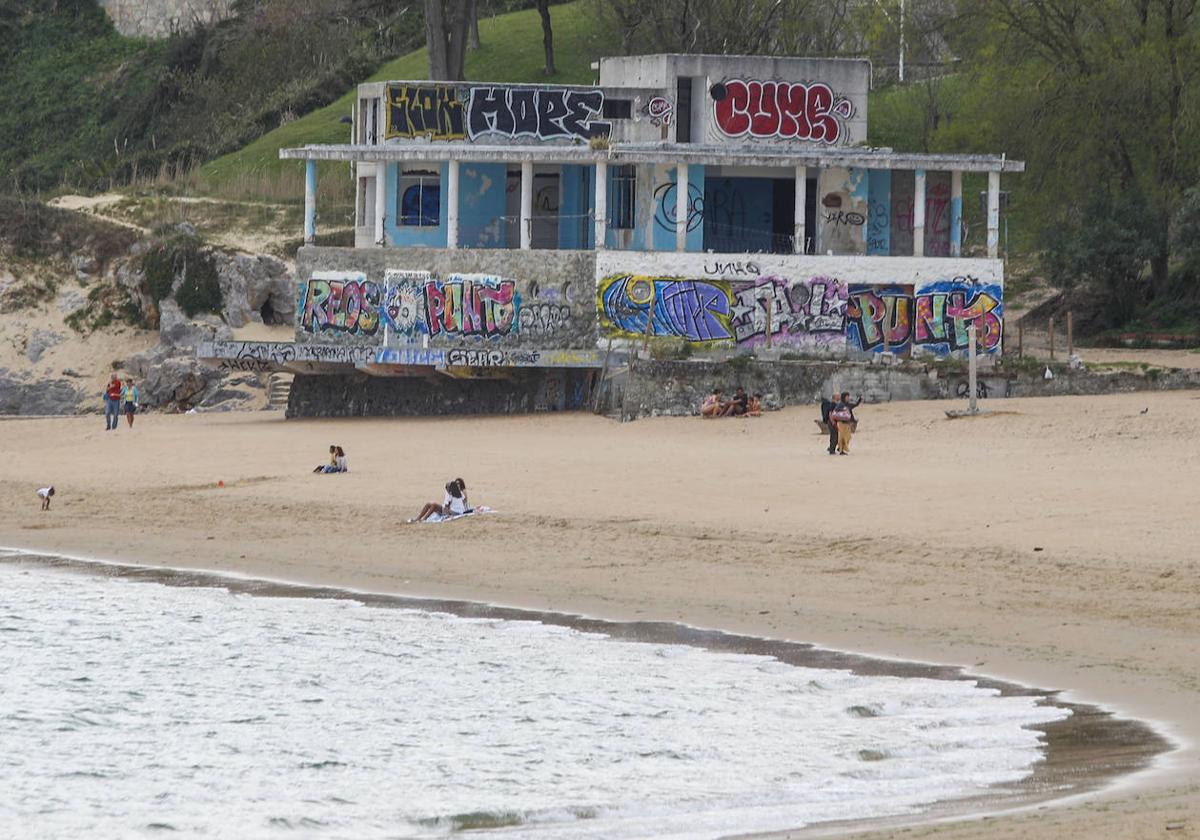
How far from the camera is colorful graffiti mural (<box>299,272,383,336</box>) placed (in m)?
40.5

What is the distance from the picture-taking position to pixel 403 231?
1686 inches

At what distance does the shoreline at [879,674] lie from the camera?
11.9 m

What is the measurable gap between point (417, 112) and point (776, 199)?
816cm

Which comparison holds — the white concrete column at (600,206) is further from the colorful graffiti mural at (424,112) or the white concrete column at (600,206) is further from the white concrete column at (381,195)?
the white concrete column at (381,195)

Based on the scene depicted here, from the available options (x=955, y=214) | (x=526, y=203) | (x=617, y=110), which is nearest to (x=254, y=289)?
(x=526, y=203)

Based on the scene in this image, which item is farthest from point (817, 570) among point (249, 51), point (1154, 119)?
point (249, 51)

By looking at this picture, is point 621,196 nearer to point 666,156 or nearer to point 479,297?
point 666,156

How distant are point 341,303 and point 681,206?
740 cm

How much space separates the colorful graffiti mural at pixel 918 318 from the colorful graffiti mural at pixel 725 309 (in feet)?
1.50

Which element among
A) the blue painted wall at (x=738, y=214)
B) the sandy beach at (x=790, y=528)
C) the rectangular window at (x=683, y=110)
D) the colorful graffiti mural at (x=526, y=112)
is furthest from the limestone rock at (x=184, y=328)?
the blue painted wall at (x=738, y=214)

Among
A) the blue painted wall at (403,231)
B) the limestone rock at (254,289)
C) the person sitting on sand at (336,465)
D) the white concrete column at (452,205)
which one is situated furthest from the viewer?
the limestone rock at (254,289)

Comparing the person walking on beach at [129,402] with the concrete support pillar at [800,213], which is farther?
the concrete support pillar at [800,213]

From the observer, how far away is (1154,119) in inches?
1757

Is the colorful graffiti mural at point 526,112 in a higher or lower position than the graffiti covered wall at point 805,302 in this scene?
higher
